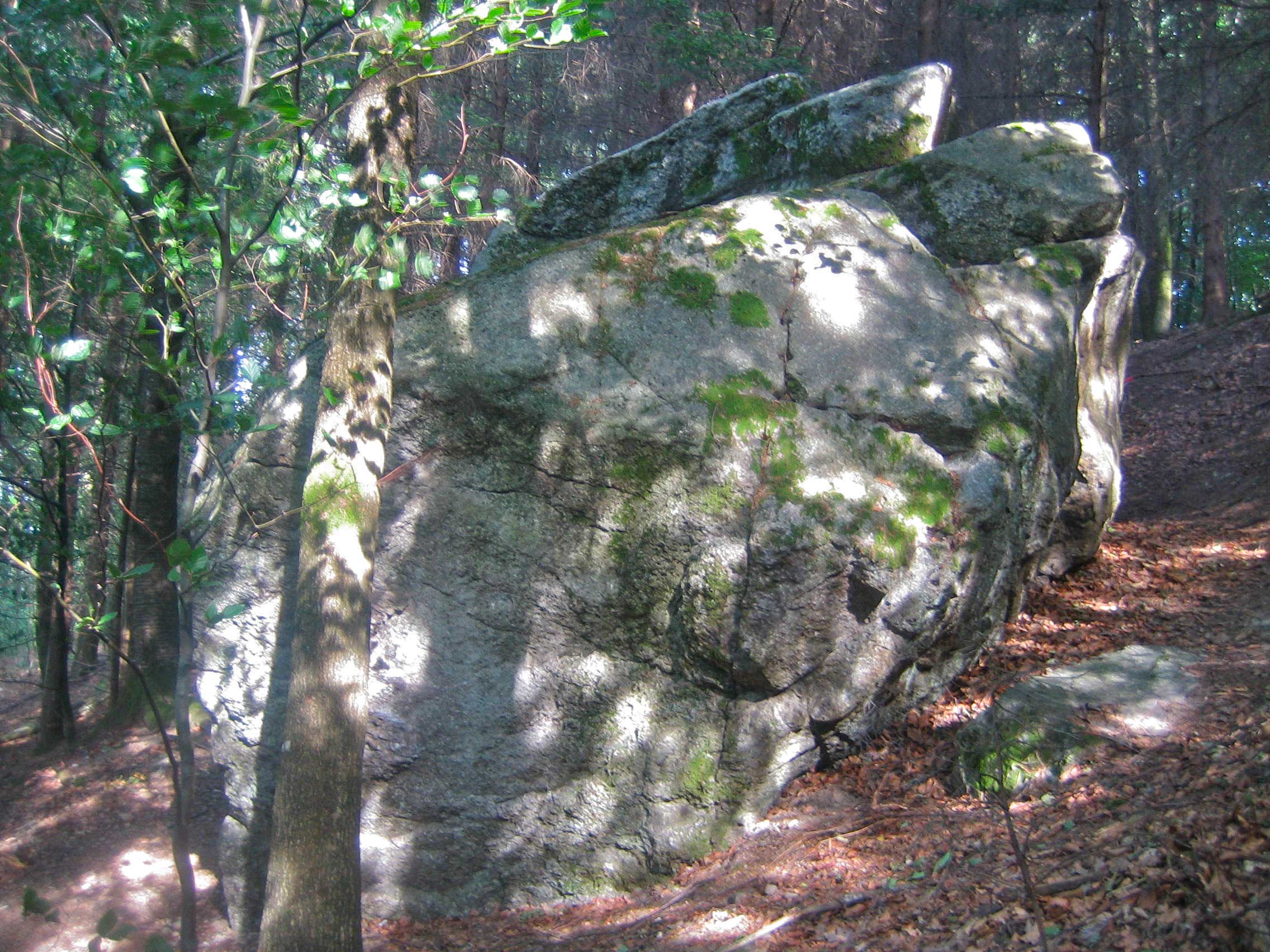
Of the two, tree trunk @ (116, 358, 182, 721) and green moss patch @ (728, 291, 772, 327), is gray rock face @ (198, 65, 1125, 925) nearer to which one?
green moss patch @ (728, 291, 772, 327)

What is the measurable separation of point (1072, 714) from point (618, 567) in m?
2.69

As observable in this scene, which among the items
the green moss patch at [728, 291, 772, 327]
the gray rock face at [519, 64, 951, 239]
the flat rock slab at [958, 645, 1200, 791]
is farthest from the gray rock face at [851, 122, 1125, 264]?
the flat rock slab at [958, 645, 1200, 791]

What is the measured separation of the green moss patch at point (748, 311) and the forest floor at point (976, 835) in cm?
272

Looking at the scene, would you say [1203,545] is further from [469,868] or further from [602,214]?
[469,868]

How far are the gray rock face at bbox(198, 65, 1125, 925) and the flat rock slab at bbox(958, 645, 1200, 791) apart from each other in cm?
61

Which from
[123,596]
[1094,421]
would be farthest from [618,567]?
[123,596]

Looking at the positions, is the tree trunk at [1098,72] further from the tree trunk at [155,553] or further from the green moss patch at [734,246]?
the tree trunk at [155,553]

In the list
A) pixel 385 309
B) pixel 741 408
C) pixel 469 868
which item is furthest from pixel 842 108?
pixel 469 868

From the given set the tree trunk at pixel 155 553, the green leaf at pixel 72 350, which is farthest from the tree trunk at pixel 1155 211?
the green leaf at pixel 72 350

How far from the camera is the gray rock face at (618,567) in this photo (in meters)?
5.05

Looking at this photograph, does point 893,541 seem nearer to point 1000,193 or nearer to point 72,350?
point 1000,193

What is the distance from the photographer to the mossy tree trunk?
13.7 feet

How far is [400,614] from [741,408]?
2428mm

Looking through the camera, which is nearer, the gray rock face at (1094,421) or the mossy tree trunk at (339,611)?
the mossy tree trunk at (339,611)
